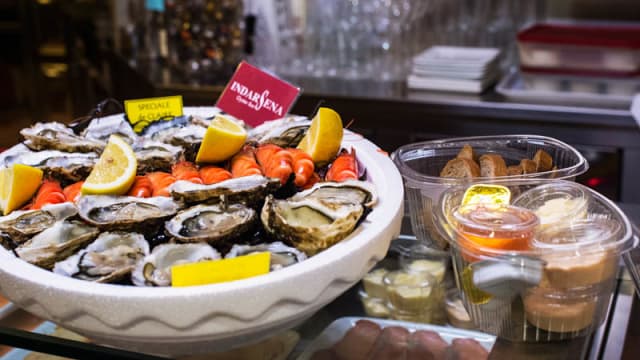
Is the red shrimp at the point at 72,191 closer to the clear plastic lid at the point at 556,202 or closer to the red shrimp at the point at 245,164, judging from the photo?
the red shrimp at the point at 245,164

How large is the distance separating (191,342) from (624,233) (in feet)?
1.65

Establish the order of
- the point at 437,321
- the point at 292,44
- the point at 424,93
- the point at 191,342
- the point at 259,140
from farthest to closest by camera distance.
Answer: the point at 292,44
the point at 424,93
the point at 259,140
the point at 437,321
the point at 191,342

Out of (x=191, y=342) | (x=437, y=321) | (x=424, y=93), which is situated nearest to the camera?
(x=191, y=342)

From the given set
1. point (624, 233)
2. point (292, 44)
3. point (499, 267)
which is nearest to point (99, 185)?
point (499, 267)

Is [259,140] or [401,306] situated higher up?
[259,140]

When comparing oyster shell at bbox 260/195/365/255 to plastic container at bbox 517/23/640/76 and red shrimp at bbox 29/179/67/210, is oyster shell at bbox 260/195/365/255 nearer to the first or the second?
red shrimp at bbox 29/179/67/210

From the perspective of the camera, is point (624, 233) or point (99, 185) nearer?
point (624, 233)

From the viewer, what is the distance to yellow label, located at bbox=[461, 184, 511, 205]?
1.01 m

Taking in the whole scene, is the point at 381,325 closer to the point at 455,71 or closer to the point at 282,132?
the point at 282,132

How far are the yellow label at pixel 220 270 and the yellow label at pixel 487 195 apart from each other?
31 centimetres

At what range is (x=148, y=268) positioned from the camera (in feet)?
2.78

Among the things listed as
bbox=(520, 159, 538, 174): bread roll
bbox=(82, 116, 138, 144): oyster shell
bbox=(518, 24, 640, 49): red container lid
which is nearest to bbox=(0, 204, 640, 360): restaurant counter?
bbox=(520, 159, 538, 174): bread roll

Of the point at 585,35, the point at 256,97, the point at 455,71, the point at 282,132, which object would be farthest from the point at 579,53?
the point at 282,132

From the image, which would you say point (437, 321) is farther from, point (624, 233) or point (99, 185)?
point (99, 185)
